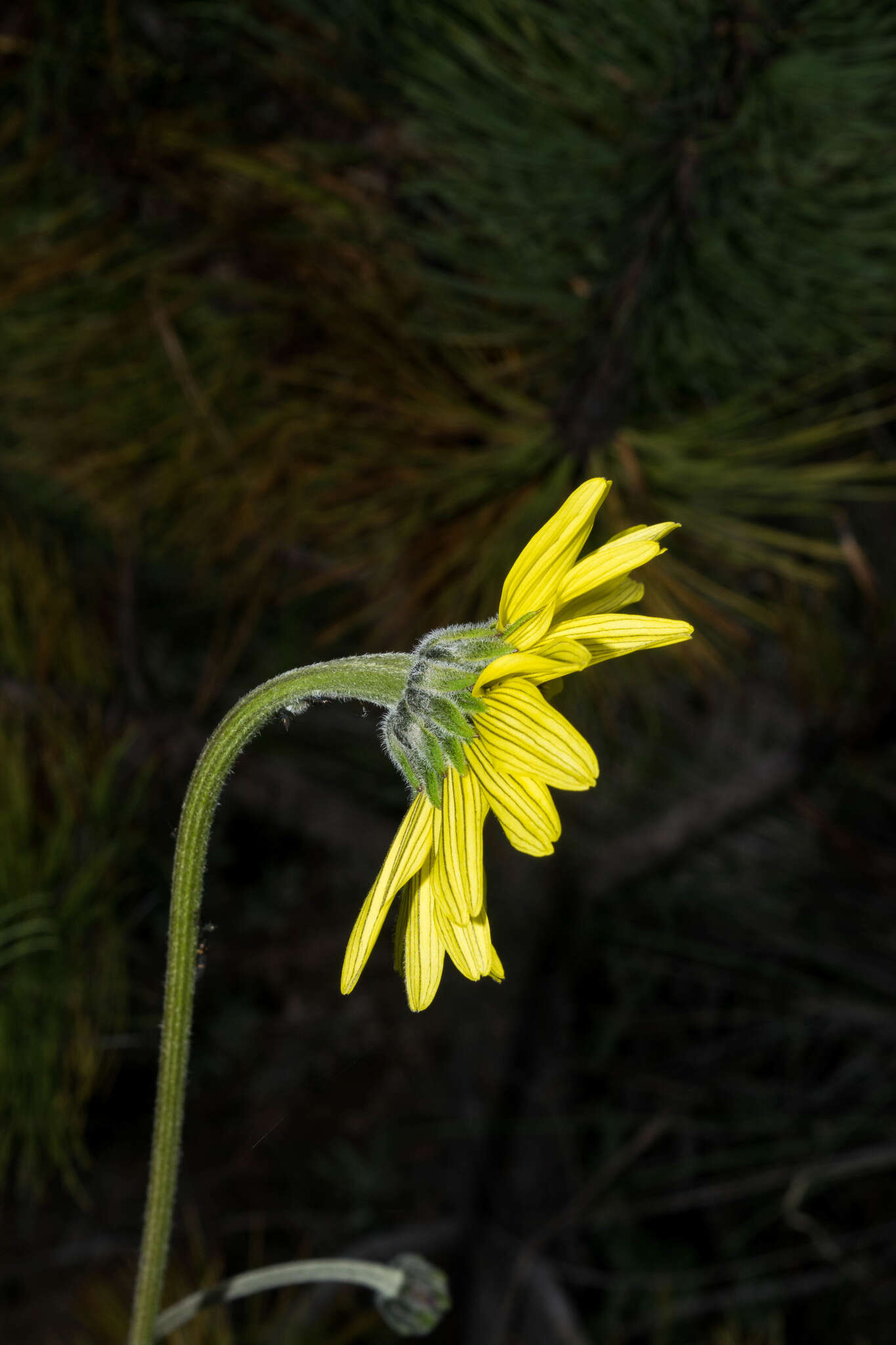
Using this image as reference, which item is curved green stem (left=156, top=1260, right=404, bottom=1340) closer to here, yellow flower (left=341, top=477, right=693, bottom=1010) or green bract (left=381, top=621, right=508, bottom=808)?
yellow flower (left=341, top=477, right=693, bottom=1010)

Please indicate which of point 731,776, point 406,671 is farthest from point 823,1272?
point 406,671

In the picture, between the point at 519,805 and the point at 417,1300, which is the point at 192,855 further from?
the point at 417,1300

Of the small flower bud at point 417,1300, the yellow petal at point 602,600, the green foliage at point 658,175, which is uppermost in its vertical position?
the green foliage at point 658,175

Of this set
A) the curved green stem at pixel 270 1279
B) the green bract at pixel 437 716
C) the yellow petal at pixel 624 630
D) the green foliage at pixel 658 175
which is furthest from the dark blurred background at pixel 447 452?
the yellow petal at pixel 624 630

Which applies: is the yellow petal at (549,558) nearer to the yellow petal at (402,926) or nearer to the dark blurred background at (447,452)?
the yellow petal at (402,926)

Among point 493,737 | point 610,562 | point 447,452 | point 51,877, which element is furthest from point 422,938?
point 447,452

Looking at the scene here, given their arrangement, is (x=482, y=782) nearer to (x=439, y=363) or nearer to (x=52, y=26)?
(x=439, y=363)

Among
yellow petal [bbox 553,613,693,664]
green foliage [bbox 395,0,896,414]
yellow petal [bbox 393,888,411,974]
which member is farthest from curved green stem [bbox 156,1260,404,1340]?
green foliage [bbox 395,0,896,414]
